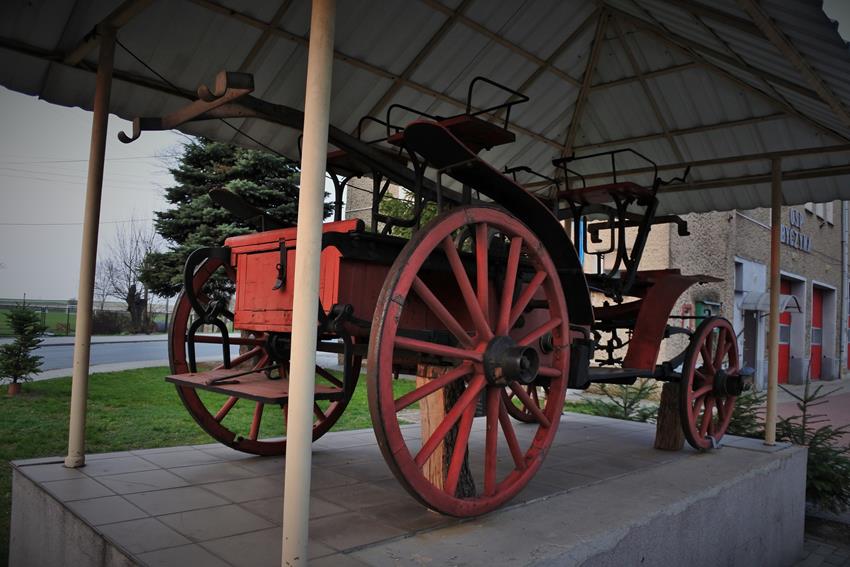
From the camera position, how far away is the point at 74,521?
3064mm

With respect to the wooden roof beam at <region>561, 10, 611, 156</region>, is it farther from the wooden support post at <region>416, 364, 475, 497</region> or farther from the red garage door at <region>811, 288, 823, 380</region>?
the red garage door at <region>811, 288, 823, 380</region>

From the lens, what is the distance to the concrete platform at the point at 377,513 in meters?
2.80

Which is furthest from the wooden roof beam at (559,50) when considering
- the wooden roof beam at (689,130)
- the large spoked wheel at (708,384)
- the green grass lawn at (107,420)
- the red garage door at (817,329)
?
the red garage door at (817,329)

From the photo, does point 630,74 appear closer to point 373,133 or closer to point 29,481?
point 373,133

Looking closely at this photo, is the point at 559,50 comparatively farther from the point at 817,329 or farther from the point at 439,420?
the point at 817,329

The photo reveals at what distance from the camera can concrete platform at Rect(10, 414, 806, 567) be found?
2.80m

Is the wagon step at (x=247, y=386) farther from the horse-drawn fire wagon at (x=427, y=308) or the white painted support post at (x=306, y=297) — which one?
the white painted support post at (x=306, y=297)

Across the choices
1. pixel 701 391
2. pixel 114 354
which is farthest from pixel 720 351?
pixel 114 354

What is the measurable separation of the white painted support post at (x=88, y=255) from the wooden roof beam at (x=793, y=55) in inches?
144

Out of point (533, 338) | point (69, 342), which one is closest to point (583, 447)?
point (533, 338)

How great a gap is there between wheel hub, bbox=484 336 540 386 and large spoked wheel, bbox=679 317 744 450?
2.70 metres

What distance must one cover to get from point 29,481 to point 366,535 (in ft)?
6.48

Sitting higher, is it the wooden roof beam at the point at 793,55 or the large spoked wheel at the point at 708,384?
the wooden roof beam at the point at 793,55

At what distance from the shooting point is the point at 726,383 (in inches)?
229
